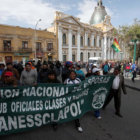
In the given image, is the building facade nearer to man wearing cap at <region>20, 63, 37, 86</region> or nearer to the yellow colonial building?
the yellow colonial building

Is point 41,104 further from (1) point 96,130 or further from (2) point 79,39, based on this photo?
(2) point 79,39

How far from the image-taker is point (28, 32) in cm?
2216

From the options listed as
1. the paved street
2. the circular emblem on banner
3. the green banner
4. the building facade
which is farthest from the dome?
the green banner

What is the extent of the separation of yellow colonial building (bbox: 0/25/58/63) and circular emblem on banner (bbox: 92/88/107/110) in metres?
17.3

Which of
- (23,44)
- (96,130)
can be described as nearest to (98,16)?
(23,44)

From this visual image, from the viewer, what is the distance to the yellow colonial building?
1967 cm

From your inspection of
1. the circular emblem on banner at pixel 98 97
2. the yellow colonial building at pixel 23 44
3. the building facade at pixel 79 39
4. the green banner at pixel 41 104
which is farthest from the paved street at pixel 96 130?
the building facade at pixel 79 39

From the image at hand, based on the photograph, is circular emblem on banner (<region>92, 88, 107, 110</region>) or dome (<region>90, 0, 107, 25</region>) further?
dome (<region>90, 0, 107, 25</region>)

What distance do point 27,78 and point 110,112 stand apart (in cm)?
317

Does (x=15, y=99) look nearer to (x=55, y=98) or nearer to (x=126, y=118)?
(x=55, y=98)

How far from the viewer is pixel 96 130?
295 cm

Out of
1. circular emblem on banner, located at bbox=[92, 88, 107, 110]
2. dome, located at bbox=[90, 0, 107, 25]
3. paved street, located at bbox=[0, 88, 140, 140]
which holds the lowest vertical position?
paved street, located at bbox=[0, 88, 140, 140]

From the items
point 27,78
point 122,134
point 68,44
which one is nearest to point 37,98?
point 27,78

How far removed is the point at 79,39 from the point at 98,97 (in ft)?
95.4
